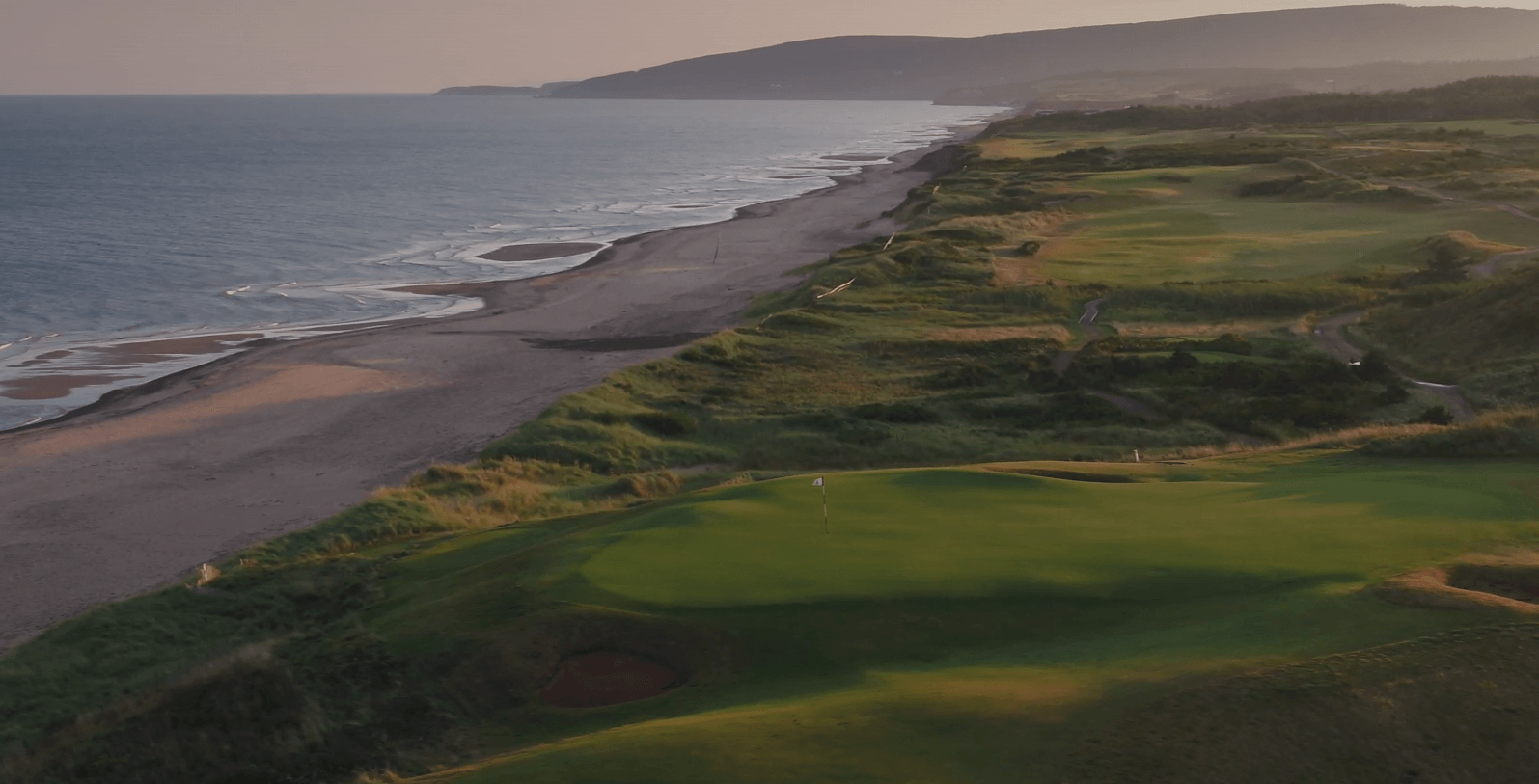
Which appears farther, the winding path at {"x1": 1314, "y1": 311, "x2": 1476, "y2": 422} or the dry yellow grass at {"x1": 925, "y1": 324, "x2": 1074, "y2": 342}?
the dry yellow grass at {"x1": 925, "y1": 324, "x2": 1074, "y2": 342}

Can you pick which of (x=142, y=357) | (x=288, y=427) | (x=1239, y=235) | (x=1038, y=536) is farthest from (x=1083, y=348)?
(x=142, y=357)

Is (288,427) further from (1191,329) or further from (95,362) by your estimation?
(1191,329)

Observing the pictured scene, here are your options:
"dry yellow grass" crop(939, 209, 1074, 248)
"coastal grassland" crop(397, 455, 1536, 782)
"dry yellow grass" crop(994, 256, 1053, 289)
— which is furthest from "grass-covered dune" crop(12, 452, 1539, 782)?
"dry yellow grass" crop(939, 209, 1074, 248)

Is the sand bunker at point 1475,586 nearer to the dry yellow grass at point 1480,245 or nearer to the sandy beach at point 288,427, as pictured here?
the sandy beach at point 288,427

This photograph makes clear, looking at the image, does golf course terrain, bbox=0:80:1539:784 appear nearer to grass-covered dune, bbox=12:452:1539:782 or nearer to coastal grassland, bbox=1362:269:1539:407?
grass-covered dune, bbox=12:452:1539:782

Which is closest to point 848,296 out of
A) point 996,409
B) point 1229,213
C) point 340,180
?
point 996,409

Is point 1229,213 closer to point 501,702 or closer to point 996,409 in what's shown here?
point 996,409

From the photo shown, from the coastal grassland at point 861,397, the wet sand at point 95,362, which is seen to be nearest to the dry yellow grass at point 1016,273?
the coastal grassland at point 861,397
